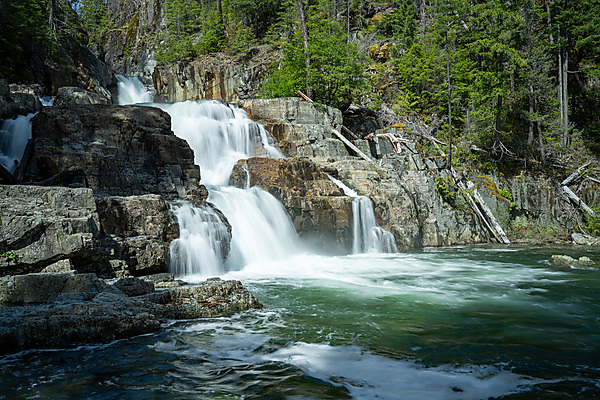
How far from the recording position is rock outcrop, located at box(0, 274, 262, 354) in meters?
4.59

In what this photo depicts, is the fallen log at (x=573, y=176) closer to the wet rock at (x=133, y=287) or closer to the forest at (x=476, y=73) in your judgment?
the forest at (x=476, y=73)

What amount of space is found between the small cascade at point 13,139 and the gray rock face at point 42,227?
6569mm

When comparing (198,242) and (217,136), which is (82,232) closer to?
(198,242)

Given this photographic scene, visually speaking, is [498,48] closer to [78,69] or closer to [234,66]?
[234,66]

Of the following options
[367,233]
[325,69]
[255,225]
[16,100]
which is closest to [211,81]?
[325,69]

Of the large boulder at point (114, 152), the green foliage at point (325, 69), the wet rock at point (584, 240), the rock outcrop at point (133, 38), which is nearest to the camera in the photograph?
the large boulder at point (114, 152)

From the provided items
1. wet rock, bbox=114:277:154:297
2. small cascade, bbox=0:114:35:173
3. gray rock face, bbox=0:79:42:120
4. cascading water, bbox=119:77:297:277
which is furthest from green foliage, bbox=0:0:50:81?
wet rock, bbox=114:277:154:297

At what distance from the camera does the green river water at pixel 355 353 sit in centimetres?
364

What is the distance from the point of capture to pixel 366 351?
15.7ft

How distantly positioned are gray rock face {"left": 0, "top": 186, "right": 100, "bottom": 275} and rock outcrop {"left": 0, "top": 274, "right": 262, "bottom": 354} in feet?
4.34

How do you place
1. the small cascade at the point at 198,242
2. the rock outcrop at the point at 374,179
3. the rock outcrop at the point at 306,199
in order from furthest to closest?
1. the rock outcrop at the point at 374,179
2. the rock outcrop at the point at 306,199
3. the small cascade at the point at 198,242

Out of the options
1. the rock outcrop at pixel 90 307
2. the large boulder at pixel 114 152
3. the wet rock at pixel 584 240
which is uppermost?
the large boulder at pixel 114 152

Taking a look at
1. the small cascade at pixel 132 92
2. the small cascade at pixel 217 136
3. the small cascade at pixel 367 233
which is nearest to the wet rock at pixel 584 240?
the small cascade at pixel 367 233

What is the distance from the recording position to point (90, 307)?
199 inches
